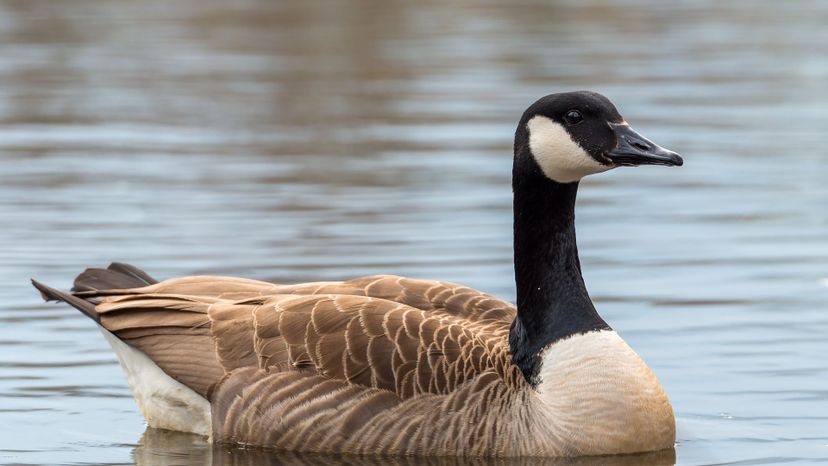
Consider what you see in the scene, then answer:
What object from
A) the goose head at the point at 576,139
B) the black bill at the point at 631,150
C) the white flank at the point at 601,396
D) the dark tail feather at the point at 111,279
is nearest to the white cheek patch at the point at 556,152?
the goose head at the point at 576,139

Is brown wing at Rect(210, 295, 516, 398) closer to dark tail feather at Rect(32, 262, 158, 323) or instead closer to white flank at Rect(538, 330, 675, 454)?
white flank at Rect(538, 330, 675, 454)

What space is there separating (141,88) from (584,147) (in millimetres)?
16948

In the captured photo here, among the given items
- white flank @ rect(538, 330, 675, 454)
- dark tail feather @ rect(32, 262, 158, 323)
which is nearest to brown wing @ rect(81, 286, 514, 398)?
dark tail feather @ rect(32, 262, 158, 323)

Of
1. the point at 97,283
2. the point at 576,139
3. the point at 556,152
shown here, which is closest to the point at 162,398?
the point at 97,283

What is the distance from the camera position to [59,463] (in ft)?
30.9

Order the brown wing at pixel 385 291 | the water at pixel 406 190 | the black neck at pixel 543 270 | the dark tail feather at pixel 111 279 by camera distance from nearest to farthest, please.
→ the black neck at pixel 543 270 < the brown wing at pixel 385 291 < the dark tail feather at pixel 111 279 < the water at pixel 406 190

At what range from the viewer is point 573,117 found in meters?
9.35

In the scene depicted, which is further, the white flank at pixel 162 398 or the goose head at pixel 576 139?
the white flank at pixel 162 398

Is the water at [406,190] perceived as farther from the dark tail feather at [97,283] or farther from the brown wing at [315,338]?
the dark tail feather at [97,283]

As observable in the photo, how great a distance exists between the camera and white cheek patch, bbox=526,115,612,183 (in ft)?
30.5

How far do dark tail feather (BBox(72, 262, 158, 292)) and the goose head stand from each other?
2.73 metres

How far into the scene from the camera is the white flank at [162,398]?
9906mm

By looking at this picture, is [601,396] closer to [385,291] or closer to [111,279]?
[385,291]

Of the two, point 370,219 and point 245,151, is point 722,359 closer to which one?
point 370,219
